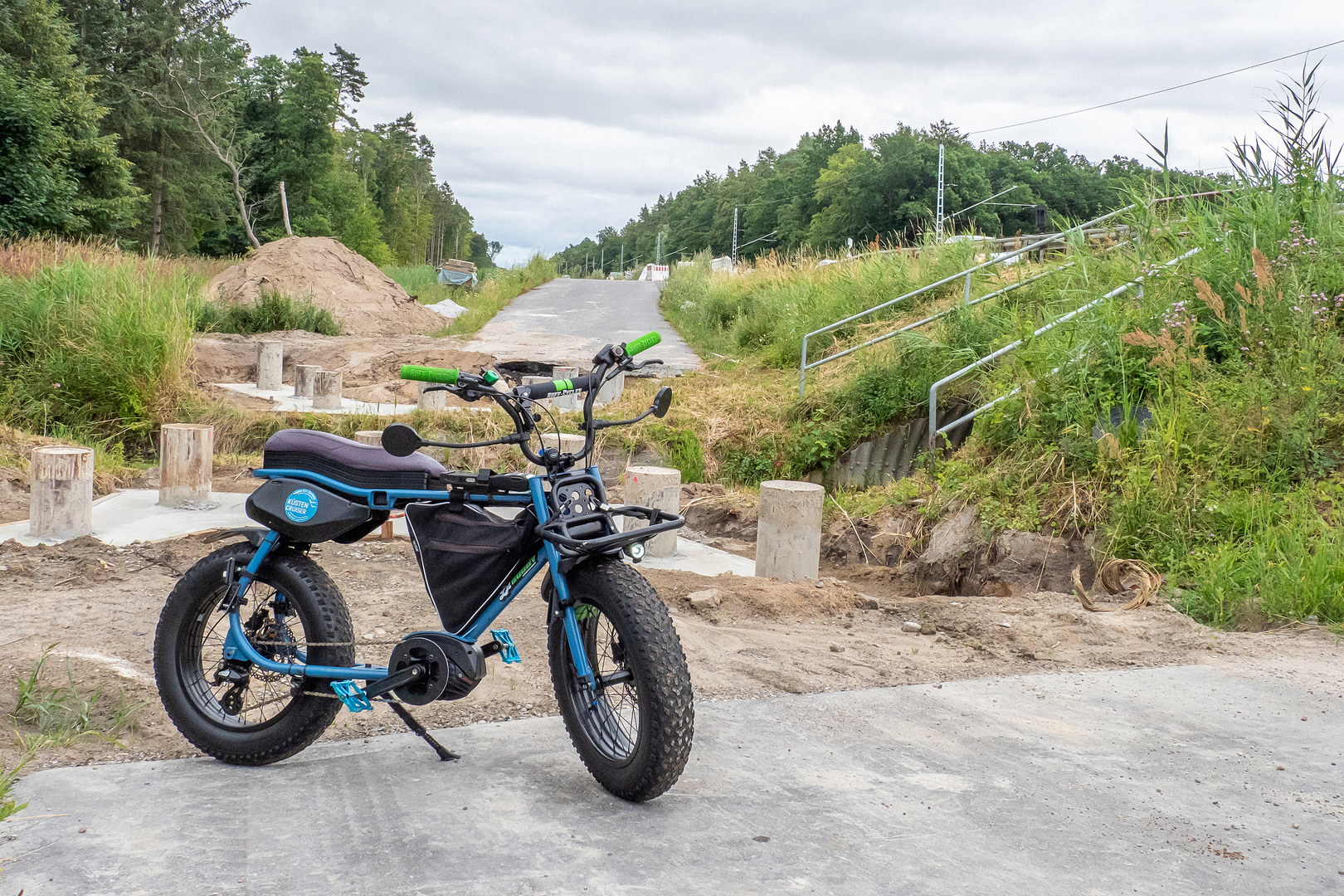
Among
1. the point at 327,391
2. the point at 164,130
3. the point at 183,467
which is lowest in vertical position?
the point at 183,467

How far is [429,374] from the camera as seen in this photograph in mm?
2465

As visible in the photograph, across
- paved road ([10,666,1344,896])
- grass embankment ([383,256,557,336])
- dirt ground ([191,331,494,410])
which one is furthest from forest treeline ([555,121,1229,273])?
paved road ([10,666,1344,896])

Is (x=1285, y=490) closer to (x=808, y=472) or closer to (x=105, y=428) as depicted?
(x=808, y=472)

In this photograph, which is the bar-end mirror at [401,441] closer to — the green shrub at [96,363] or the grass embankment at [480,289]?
the green shrub at [96,363]

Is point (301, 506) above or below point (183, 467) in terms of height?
above

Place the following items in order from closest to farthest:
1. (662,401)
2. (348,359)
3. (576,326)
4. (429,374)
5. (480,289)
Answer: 1. (429,374)
2. (662,401)
3. (348,359)
4. (576,326)
5. (480,289)

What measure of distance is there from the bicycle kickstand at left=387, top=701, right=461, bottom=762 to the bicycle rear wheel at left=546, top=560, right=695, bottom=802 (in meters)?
0.41

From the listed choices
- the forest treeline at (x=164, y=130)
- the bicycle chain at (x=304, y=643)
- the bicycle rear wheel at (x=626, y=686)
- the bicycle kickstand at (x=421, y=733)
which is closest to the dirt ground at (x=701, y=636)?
the bicycle chain at (x=304, y=643)

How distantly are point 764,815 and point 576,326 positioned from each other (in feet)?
62.7

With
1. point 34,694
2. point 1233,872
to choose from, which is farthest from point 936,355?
point 34,694

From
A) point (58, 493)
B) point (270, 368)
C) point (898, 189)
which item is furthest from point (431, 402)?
point (898, 189)

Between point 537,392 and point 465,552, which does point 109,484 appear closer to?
point 465,552

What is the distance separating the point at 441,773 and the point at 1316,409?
A: 5358 mm

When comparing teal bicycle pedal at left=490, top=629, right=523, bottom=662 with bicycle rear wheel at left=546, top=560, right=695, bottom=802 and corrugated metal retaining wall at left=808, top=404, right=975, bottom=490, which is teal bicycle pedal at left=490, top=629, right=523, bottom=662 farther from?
corrugated metal retaining wall at left=808, top=404, right=975, bottom=490
